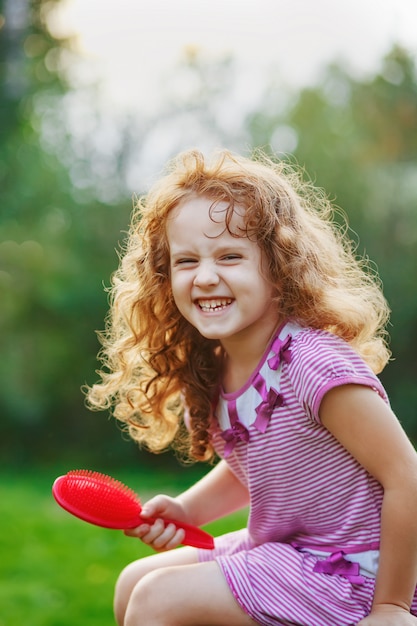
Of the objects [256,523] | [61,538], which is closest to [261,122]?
[61,538]

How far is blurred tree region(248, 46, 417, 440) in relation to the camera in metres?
4.60

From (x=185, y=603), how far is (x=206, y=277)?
47cm

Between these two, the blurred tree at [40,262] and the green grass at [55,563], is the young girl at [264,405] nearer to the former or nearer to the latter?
the green grass at [55,563]

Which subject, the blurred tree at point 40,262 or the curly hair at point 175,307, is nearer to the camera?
the curly hair at point 175,307

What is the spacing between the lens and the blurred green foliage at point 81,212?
465 cm

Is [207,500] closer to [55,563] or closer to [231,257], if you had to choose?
[231,257]

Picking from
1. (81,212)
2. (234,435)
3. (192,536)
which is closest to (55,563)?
(192,536)

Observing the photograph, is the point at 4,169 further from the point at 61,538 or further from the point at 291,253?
the point at 291,253

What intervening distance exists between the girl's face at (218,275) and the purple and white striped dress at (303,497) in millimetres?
65

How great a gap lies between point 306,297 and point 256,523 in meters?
0.37

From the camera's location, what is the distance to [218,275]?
1.32 m

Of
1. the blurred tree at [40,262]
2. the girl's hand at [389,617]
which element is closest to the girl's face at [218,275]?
the girl's hand at [389,617]

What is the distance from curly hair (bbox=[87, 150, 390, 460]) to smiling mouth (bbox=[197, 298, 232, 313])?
0.31 ft

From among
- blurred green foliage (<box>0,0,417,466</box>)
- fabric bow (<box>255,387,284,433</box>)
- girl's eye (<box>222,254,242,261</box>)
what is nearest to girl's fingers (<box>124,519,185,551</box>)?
fabric bow (<box>255,387,284,433</box>)
